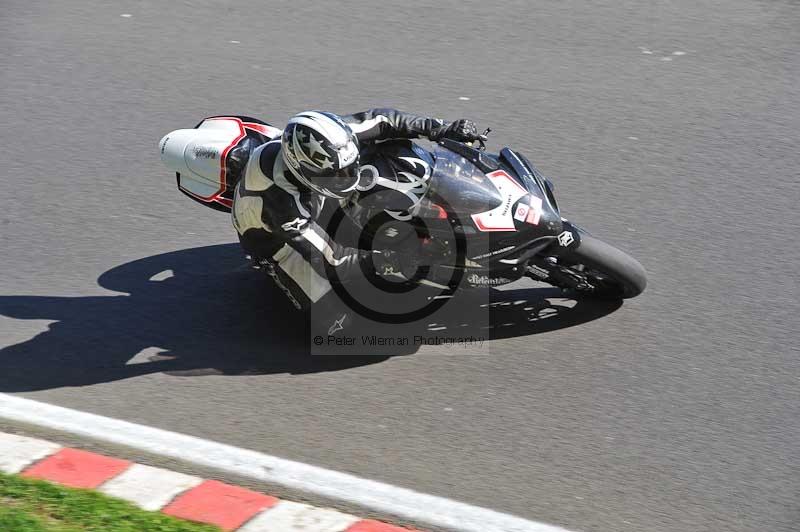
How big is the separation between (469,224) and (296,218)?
836mm

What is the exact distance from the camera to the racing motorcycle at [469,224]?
5.11 metres

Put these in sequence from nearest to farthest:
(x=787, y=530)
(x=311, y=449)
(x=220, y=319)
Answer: (x=787, y=530), (x=311, y=449), (x=220, y=319)

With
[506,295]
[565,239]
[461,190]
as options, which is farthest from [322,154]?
[506,295]

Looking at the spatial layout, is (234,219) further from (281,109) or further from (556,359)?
(281,109)

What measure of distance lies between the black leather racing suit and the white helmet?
0.47 ft

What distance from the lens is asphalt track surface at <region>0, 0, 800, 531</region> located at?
15.1ft

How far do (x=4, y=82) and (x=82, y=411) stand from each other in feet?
13.6

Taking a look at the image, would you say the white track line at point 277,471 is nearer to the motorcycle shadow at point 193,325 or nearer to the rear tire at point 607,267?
the motorcycle shadow at point 193,325

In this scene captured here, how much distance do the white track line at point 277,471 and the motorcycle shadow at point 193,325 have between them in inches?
14.9

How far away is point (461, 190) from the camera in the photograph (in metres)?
5.12

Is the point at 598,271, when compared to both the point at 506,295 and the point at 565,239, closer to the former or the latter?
the point at 565,239

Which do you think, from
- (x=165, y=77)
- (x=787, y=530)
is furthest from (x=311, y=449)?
(x=165, y=77)

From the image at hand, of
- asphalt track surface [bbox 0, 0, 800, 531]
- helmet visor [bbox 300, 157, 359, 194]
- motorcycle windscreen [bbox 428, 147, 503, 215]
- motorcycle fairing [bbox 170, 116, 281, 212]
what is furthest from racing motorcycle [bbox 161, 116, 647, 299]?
motorcycle fairing [bbox 170, 116, 281, 212]

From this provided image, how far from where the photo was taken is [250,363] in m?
5.32
